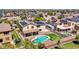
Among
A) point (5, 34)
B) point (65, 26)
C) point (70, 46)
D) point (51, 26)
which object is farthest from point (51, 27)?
point (5, 34)

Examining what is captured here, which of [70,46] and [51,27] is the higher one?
→ [51,27]

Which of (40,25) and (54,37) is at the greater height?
(40,25)

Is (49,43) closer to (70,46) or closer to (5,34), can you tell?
(70,46)

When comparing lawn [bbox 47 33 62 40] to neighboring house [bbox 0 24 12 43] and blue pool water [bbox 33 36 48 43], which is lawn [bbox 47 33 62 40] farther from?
neighboring house [bbox 0 24 12 43]

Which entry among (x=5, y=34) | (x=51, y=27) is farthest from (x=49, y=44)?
(x=5, y=34)

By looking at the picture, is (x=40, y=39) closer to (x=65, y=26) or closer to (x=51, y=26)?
(x=51, y=26)

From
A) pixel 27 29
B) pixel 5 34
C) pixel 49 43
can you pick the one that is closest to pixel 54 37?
pixel 49 43
